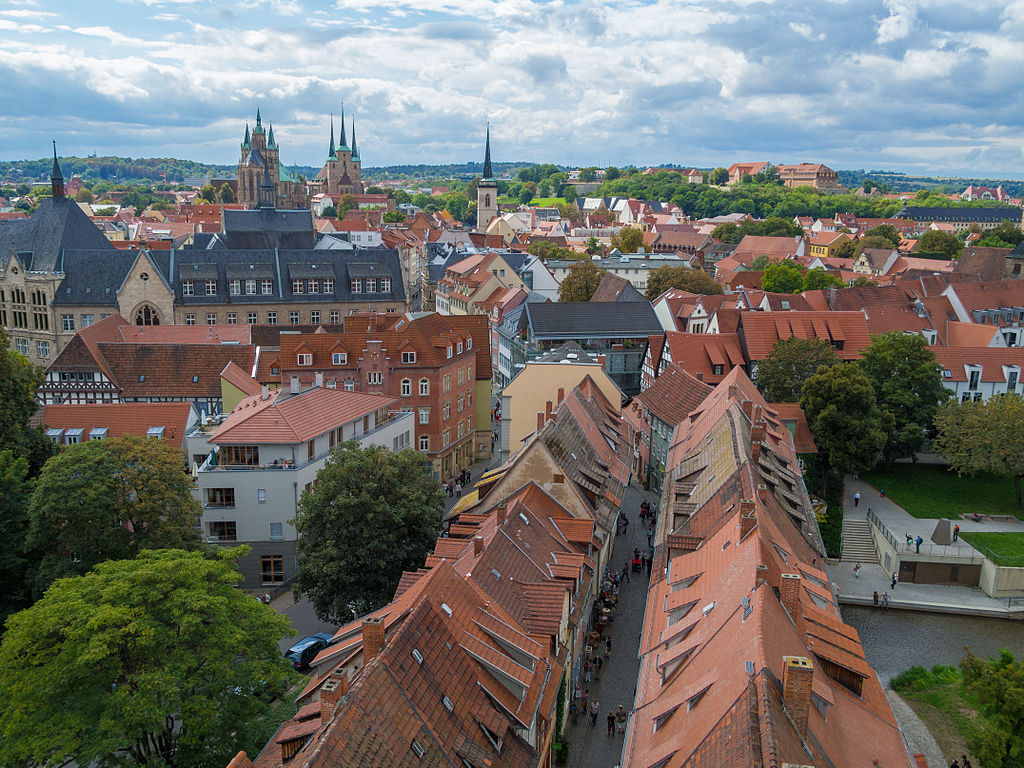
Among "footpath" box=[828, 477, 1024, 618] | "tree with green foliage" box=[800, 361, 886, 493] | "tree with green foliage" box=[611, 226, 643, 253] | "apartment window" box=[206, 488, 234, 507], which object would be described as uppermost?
"tree with green foliage" box=[611, 226, 643, 253]

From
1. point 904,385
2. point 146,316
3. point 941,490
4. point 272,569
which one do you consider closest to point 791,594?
point 272,569

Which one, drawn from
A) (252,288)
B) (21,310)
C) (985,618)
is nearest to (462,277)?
(252,288)

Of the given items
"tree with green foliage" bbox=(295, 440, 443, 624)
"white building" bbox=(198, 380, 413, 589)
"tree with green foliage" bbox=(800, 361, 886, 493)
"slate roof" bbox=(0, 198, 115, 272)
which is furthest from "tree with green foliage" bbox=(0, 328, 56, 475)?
"tree with green foliage" bbox=(800, 361, 886, 493)

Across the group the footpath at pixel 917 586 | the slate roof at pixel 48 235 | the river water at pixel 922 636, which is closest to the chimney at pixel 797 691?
the river water at pixel 922 636

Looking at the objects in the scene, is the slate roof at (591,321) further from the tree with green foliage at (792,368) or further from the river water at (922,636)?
the river water at (922,636)

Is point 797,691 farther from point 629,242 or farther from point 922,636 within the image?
point 629,242

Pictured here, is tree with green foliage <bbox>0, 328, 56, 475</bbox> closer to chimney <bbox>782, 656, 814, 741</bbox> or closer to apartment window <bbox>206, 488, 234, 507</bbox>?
apartment window <bbox>206, 488, 234, 507</bbox>

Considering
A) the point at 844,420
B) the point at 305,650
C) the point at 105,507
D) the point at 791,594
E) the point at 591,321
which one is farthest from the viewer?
the point at 591,321
